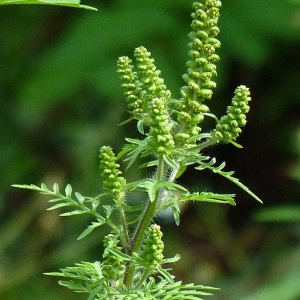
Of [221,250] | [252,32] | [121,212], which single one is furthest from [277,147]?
[121,212]

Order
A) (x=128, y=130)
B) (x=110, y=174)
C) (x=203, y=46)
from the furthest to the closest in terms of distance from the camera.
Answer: (x=128, y=130)
(x=110, y=174)
(x=203, y=46)

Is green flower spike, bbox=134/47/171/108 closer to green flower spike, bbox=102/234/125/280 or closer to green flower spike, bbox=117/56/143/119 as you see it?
green flower spike, bbox=117/56/143/119

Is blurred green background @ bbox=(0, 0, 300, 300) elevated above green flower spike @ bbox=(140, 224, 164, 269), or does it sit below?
below

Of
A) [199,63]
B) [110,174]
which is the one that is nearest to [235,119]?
[199,63]

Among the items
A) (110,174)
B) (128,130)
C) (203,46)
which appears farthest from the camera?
(128,130)

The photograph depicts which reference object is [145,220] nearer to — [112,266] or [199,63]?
[112,266]

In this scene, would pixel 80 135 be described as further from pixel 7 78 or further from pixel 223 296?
pixel 223 296

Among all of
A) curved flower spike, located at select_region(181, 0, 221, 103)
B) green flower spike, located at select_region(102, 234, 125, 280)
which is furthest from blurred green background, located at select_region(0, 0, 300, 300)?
curved flower spike, located at select_region(181, 0, 221, 103)

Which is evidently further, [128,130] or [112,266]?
[128,130]
